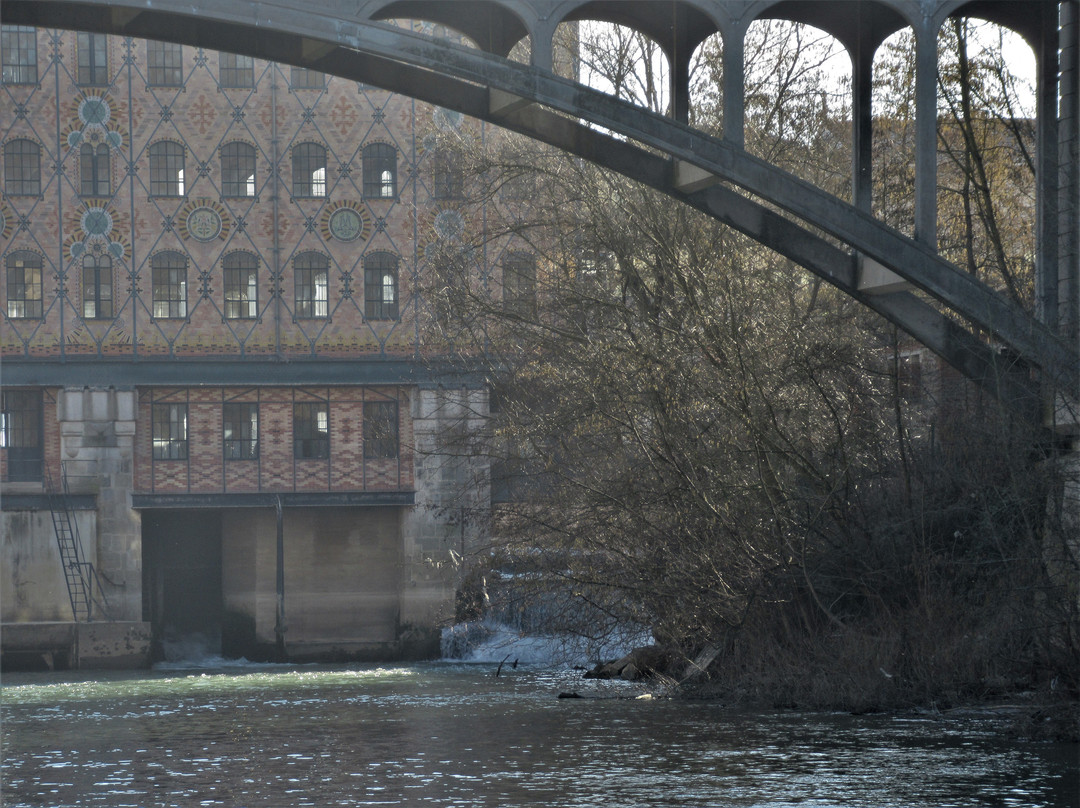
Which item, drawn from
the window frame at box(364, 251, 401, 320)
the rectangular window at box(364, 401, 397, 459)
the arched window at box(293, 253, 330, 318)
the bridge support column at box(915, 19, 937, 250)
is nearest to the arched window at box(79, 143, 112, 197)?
the arched window at box(293, 253, 330, 318)

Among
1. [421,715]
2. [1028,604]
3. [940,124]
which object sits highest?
[940,124]

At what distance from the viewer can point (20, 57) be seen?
3572 cm

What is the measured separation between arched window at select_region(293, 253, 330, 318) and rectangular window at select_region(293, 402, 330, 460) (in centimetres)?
233

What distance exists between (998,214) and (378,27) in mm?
10101

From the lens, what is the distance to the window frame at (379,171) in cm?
3650

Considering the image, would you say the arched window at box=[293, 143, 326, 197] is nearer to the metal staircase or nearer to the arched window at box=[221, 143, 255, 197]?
the arched window at box=[221, 143, 255, 197]

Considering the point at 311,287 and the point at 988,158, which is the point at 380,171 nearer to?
the point at 311,287

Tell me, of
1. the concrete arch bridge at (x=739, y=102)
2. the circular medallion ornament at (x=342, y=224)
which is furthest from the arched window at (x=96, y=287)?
the concrete arch bridge at (x=739, y=102)

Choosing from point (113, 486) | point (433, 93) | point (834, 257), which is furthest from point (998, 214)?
point (113, 486)

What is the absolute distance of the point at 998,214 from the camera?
18.4m

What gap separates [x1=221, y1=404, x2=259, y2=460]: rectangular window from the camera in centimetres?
3603

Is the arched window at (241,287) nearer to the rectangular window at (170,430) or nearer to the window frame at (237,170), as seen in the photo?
the window frame at (237,170)

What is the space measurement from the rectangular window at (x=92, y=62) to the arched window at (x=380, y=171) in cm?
669

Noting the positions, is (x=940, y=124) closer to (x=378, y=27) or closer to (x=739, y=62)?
(x=739, y=62)
